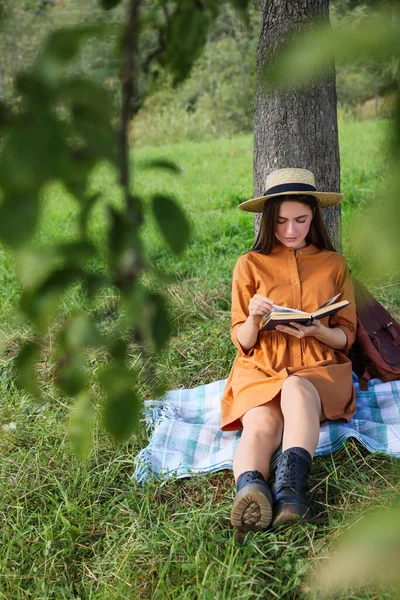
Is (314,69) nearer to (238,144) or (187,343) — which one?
(187,343)

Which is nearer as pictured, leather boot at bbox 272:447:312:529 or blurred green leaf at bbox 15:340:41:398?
blurred green leaf at bbox 15:340:41:398

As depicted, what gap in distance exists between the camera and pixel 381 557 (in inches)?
17.6

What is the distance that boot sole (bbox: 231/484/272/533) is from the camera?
1.83m

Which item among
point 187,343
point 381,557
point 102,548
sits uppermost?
point 381,557

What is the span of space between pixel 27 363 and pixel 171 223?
0.98 feet

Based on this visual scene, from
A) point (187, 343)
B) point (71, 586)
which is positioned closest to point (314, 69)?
point (71, 586)

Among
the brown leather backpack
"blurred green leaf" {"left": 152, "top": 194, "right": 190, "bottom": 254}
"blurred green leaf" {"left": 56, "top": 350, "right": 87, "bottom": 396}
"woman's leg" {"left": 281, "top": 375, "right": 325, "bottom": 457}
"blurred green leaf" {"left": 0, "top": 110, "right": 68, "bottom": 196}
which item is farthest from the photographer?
the brown leather backpack

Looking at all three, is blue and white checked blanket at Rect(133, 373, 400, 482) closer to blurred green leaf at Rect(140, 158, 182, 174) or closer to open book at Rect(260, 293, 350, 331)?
open book at Rect(260, 293, 350, 331)

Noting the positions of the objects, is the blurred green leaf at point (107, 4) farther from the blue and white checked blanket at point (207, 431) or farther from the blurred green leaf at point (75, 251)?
the blue and white checked blanket at point (207, 431)

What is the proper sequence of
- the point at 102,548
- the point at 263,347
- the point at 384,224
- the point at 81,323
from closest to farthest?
1. the point at 384,224
2. the point at 81,323
3. the point at 102,548
4. the point at 263,347

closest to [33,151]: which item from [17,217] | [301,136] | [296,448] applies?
[17,217]

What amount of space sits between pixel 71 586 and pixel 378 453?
110cm

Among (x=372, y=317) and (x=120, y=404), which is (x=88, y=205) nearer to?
(x=120, y=404)

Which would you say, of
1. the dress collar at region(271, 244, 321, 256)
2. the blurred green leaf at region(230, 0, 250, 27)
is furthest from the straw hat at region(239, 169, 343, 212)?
the blurred green leaf at region(230, 0, 250, 27)
